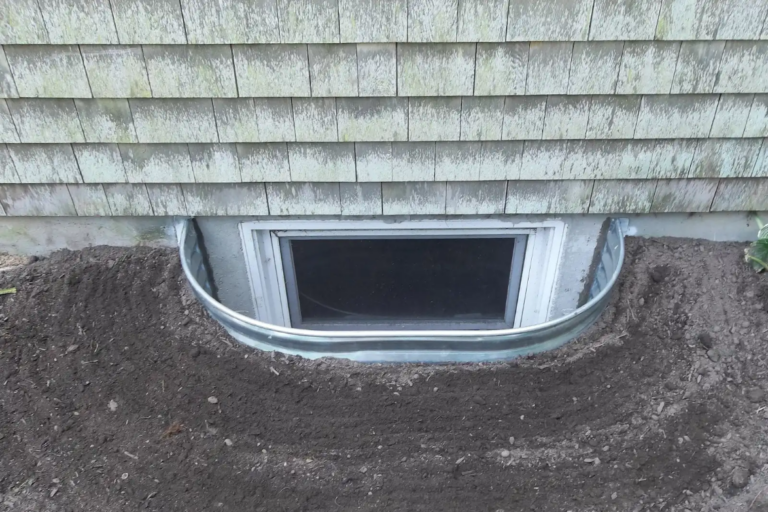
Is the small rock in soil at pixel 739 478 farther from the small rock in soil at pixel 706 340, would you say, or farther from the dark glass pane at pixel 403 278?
the dark glass pane at pixel 403 278

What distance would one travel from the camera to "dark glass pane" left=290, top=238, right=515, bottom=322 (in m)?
2.73

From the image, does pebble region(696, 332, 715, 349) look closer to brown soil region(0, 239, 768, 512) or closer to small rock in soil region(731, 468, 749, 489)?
brown soil region(0, 239, 768, 512)

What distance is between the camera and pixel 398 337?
1987 millimetres

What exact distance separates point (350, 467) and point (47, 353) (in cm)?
120

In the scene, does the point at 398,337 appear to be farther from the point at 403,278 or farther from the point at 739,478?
the point at 739,478

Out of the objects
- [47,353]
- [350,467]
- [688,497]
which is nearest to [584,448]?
[688,497]

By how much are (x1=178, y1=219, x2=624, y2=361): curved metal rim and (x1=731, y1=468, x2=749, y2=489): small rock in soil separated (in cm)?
68

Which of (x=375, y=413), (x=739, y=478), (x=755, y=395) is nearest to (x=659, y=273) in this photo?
(x=755, y=395)

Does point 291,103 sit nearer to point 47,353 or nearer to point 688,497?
point 47,353

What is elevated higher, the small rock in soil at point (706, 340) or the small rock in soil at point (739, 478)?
the small rock in soil at point (706, 340)

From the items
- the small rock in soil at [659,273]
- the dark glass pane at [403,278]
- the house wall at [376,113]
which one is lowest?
the dark glass pane at [403,278]

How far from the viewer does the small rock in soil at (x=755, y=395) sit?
1.85 m

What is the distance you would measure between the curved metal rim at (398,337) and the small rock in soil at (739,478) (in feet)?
2.23

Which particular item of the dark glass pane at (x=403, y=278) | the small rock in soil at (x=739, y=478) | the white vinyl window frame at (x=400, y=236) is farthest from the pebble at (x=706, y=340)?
the dark glass pane at (x=403, y=278)
